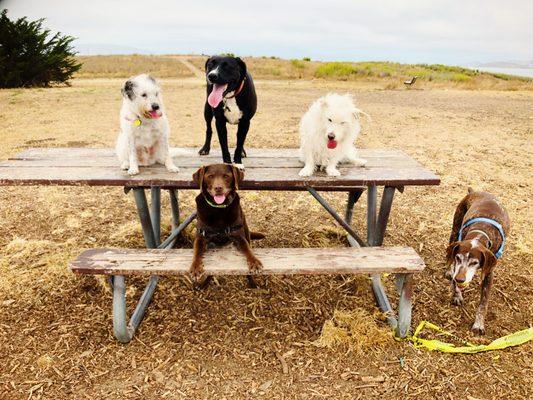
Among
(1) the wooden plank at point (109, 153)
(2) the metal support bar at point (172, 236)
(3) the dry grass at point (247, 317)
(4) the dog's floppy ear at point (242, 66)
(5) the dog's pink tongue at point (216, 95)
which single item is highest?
(4) the dog's floppy ear at point (242, 66)

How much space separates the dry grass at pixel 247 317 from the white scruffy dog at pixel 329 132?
4.15ft

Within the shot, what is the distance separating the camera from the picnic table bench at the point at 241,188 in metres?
3.12

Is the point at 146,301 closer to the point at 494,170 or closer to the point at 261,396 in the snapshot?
the point at 261,396

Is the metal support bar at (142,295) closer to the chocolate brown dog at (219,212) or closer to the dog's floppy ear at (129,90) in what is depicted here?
the chocolate brown dog at (219,212)

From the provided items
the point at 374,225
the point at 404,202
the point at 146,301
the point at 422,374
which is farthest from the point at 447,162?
the point at 146,301

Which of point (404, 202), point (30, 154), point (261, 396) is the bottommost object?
point (261, 396)

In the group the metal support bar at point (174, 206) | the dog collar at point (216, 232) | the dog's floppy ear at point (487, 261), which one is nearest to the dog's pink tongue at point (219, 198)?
the dog collar at point (216, 232)

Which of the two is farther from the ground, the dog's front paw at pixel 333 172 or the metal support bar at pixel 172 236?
the dog's front paw at pixel 333 172

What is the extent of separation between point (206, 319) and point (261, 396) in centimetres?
98

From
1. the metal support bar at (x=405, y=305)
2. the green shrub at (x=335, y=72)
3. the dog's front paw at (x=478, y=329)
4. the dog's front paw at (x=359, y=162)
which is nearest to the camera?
the metal support bar at (x=405, y=305)

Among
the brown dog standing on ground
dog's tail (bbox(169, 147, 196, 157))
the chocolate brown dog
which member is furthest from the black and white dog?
the brown dog standing on ground

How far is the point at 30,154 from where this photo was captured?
14.1 ft

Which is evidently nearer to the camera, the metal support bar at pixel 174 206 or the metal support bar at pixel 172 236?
the metal support bar at pixel 172 236

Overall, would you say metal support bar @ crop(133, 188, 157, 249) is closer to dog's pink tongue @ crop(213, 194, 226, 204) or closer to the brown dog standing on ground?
dog's pink tongue @ crop(213, 194, 226, 204)
